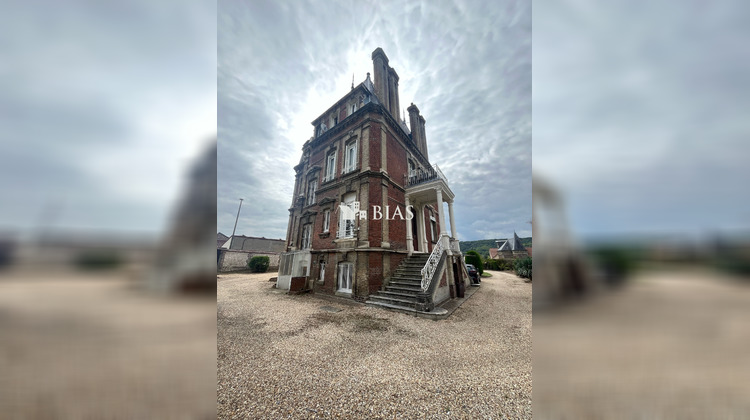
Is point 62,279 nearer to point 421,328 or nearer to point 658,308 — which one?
point 658,308

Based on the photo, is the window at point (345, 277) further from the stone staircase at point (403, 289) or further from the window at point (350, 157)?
the window at point (350, 157)

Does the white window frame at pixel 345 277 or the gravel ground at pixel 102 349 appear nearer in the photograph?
the gravel ground at pixel 102 349

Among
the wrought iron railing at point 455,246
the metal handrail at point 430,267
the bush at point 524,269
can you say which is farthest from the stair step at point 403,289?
the bush at point 524,269

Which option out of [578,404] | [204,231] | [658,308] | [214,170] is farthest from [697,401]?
[214,170]

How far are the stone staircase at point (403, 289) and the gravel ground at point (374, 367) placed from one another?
0.92 meters

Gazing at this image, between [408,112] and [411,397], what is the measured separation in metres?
17.9

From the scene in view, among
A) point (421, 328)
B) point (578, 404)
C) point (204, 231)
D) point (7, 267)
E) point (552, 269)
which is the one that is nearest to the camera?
point (552, 269)

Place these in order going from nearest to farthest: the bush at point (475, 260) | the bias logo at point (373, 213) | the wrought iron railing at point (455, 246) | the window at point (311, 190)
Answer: the bias logo at point (373, 213)
the wrought iron railing at point (455, 246)
the window at point (311, 190)
the bush at point (475, 260)

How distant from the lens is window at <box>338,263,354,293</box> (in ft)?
33.1

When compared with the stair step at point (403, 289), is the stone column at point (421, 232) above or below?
above

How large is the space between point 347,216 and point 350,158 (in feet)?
11.4

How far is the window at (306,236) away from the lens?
13422mm

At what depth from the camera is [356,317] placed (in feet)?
22.6

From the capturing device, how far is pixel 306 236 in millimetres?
13703
